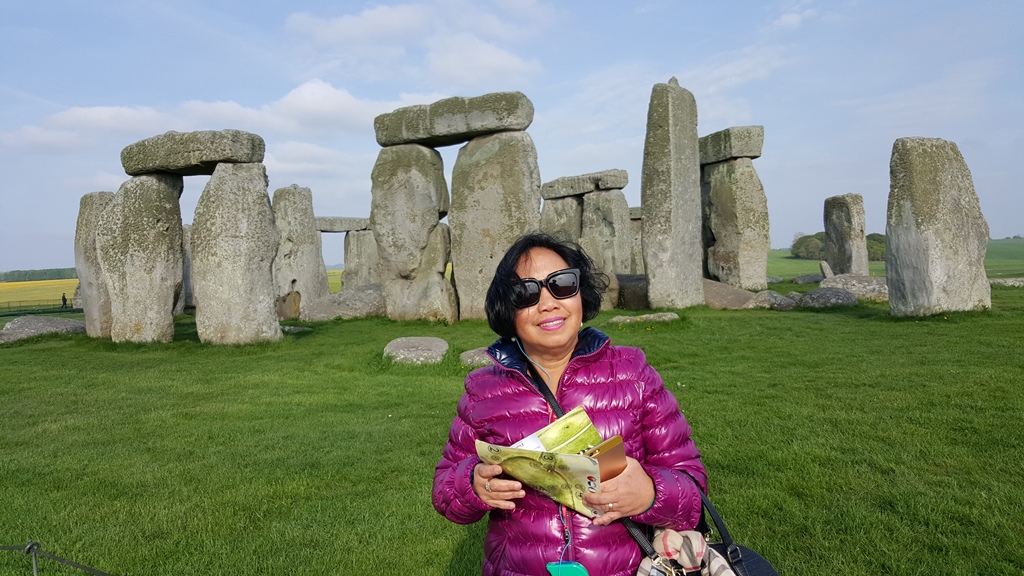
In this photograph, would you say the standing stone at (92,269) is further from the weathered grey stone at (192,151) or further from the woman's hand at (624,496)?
the woman's hand at (624,496)

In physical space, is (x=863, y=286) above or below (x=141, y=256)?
below

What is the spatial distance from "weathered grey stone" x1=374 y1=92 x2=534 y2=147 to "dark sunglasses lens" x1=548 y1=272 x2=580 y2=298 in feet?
34.4

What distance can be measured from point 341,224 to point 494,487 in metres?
21.5

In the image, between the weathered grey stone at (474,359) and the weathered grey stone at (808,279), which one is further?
the weathered grey stone at (808,279)

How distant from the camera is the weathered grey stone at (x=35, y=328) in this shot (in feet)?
37.0

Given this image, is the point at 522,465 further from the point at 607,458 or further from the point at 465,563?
the point at 465,563

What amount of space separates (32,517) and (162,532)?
2.46ft

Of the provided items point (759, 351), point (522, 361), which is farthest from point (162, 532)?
point (759, 351)

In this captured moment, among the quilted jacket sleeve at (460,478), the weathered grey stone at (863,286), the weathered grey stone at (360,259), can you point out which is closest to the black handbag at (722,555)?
the quilted jacket sleeve at (460,478)

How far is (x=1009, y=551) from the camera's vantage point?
2.86 metres

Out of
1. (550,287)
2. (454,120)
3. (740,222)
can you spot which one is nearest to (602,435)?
(550,287)

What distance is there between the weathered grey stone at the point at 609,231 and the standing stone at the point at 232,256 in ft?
37.6

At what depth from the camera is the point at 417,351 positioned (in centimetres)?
793

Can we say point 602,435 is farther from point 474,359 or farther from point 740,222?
point 740,222
